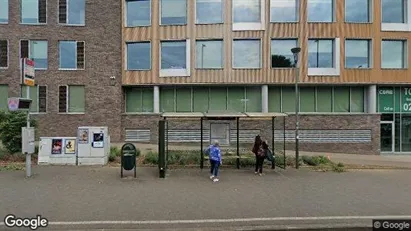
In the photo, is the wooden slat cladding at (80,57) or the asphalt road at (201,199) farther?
the wooden slat cladding at (80,57)

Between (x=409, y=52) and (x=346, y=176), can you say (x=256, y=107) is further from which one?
(x=346, y=176)

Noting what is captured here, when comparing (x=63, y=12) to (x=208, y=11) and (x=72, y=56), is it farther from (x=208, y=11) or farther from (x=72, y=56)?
(x=208, y=11)

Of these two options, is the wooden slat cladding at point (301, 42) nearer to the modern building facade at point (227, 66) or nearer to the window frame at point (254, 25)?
the modern building facade at point (227, 66)

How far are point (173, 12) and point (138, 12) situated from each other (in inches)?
105

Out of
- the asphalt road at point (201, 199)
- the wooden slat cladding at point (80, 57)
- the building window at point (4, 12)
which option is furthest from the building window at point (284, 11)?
the building window at point (4, 12)

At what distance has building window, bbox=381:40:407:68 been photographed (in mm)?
24266

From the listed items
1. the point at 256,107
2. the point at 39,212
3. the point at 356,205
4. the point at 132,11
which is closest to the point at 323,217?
the point at 356,205

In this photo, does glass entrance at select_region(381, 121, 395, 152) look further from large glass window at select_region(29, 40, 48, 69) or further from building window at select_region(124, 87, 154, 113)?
large glass window at select_region(29, 40, 48, 69)

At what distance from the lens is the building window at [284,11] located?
24000 mm

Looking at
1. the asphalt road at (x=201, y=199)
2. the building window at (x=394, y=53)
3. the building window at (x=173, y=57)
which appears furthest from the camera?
the building window at (x=173, y=57)

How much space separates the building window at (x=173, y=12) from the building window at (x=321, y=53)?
916 centimetres

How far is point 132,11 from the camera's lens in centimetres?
2527

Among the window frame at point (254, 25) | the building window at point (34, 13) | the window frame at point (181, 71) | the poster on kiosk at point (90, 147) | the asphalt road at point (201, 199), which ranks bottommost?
the asphalt road at point (201, 199)

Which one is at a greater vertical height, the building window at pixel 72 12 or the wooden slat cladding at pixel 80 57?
the building window at pixel 72 12
